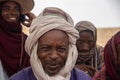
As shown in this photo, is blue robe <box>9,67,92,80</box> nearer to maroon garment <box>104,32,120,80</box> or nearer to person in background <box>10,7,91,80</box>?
person in background <box>10,7,91,80</box>

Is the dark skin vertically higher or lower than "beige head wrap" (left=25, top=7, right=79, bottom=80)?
lower

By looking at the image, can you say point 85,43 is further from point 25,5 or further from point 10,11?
point 10,11

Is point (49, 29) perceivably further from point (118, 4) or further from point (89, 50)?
point (118, 4)

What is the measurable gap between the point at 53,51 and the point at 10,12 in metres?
1.56

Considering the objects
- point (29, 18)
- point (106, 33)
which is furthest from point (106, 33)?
point (29, 18)

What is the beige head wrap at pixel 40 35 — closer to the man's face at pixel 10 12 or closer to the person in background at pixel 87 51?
the man's face at pixel 10 12

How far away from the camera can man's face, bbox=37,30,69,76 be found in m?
4.00

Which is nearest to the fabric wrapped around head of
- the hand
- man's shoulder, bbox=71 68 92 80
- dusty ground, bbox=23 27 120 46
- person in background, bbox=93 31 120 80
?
the hand

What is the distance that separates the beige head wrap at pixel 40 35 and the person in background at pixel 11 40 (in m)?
1.26

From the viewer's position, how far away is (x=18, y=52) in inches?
214

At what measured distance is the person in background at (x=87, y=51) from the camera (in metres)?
6.07

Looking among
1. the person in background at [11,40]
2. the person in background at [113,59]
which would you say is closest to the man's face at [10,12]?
the person in background at [11,40]

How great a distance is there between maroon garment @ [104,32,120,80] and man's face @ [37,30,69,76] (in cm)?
41

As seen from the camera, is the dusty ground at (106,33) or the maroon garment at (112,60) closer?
the maroon garment at (112,60)
